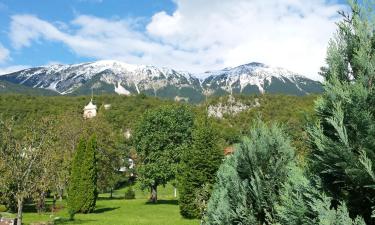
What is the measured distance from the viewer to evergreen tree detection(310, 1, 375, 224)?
5899mm

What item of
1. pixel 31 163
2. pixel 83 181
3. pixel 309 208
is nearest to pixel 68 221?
pixel 31 163

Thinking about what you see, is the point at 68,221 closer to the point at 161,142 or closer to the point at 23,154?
the point at 23,154

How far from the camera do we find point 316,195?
21.3 ft

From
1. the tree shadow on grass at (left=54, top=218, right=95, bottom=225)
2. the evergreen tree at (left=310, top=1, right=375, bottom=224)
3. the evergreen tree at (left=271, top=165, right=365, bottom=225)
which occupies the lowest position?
the tree shadow on grass at (left=54, top=218, right=95, bottom=225)

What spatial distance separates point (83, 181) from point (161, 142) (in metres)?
11.5

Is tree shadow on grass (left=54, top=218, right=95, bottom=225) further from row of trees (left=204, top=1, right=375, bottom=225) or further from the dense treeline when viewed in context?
row of trees (left=204, top=1, right=375, bottom=225)

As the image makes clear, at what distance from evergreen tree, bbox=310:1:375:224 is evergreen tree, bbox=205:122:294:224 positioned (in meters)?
3.46

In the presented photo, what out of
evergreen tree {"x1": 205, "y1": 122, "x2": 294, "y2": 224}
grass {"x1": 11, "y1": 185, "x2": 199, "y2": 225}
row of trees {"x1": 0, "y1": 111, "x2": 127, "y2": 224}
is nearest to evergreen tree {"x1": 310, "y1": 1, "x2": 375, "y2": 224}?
evergreen tree {"x1": 205, "y1": 122, "x2": 294, "y2": 224}

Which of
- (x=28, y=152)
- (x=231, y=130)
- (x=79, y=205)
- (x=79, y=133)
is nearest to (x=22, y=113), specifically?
(x=231, y=130)

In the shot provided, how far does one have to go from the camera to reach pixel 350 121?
614cm

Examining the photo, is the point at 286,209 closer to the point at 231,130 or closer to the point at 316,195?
the point at 316,195

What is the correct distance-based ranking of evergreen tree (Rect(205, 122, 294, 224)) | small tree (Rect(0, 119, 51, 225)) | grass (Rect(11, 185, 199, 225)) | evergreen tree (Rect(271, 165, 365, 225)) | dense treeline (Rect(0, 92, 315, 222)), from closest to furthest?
evergreen tree (Rect(271, 165, 365, 225)), evergreen tree (Rect(205, 122, 294, 224)), small tree (Rect(0, 119, 51, 225)), dense treeline (Rect(0, 92, 315, 222)), grass (Rect(11, 185, 199, 225))

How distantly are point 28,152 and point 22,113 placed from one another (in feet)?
325

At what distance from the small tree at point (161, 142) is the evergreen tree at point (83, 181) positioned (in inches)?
289
